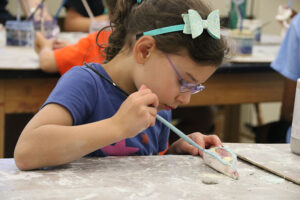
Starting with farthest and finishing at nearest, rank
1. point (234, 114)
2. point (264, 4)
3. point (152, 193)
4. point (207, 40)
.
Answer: point (264, 4) < point (234, 114) < point (207, 40) < point (152, 193)

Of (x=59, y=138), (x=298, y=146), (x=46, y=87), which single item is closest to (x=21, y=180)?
(x=59, y=138)

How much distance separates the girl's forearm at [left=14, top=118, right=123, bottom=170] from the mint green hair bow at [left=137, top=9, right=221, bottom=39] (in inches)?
10.2

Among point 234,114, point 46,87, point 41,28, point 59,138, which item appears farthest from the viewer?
point 234,114

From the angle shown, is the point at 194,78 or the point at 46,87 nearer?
the point at 194,78

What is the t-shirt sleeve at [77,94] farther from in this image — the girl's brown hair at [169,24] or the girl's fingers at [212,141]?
the girl's fingers at [212,141]

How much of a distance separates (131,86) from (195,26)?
0.84 feet

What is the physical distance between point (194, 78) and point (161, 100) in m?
0.10

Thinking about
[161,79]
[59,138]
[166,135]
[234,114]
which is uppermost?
[161,79]

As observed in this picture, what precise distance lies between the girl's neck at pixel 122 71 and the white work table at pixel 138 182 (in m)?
0.21

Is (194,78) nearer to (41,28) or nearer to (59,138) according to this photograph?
(59,138)

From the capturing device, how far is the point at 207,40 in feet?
3.35

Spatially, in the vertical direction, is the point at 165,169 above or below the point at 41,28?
below

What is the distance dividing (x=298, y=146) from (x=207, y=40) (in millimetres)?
366

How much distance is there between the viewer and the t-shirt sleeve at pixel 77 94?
98 cm
